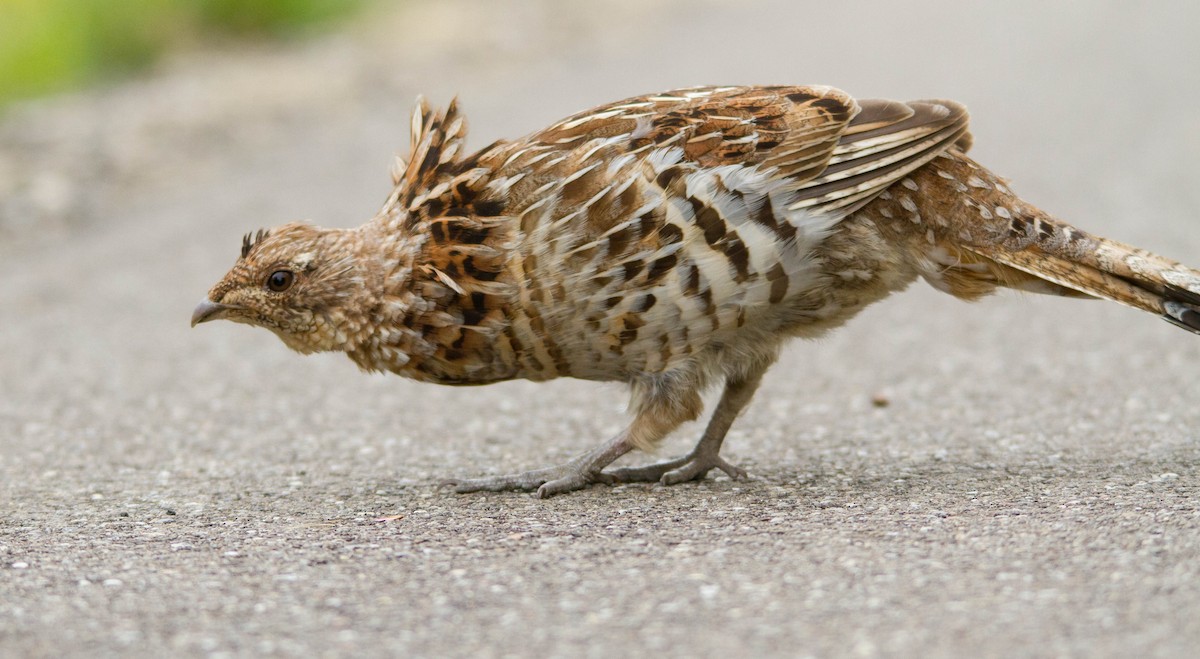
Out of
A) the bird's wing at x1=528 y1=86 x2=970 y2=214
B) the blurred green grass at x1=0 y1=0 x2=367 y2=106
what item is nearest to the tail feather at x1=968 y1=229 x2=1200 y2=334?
the bird's wing at x1=528 y1=86 x2=970 y2=214

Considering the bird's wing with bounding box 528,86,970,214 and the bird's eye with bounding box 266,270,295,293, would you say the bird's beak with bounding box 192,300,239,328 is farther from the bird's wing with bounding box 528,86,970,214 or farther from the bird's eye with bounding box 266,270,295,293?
the bird's wing with bounding box 528,86,970,214

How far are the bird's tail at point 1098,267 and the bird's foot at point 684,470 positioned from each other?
129 cm

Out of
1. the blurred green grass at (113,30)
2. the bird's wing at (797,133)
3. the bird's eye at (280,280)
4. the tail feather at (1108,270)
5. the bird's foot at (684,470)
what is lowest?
the bird's foot at (684,470)

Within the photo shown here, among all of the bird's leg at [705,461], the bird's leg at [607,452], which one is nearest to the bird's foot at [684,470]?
the bird's leg at [705,461]

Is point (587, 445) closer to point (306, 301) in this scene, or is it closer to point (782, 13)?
point (306, 301)

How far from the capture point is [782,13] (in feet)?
67.8

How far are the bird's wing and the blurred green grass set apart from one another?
9751 mm

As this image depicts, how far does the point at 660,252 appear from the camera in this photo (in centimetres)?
497

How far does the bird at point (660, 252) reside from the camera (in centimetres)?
502

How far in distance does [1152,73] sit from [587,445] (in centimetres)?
1177

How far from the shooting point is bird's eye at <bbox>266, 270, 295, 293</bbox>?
5.29 metres

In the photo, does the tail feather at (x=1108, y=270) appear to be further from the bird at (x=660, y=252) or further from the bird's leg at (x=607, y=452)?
the bird's leg at (x=607, y=452)

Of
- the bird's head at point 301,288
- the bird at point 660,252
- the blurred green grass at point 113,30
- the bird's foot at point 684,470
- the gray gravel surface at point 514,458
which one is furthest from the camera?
the blurred green grass at point 113,30

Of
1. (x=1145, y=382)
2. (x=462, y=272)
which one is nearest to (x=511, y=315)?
(x=462, y=272)
